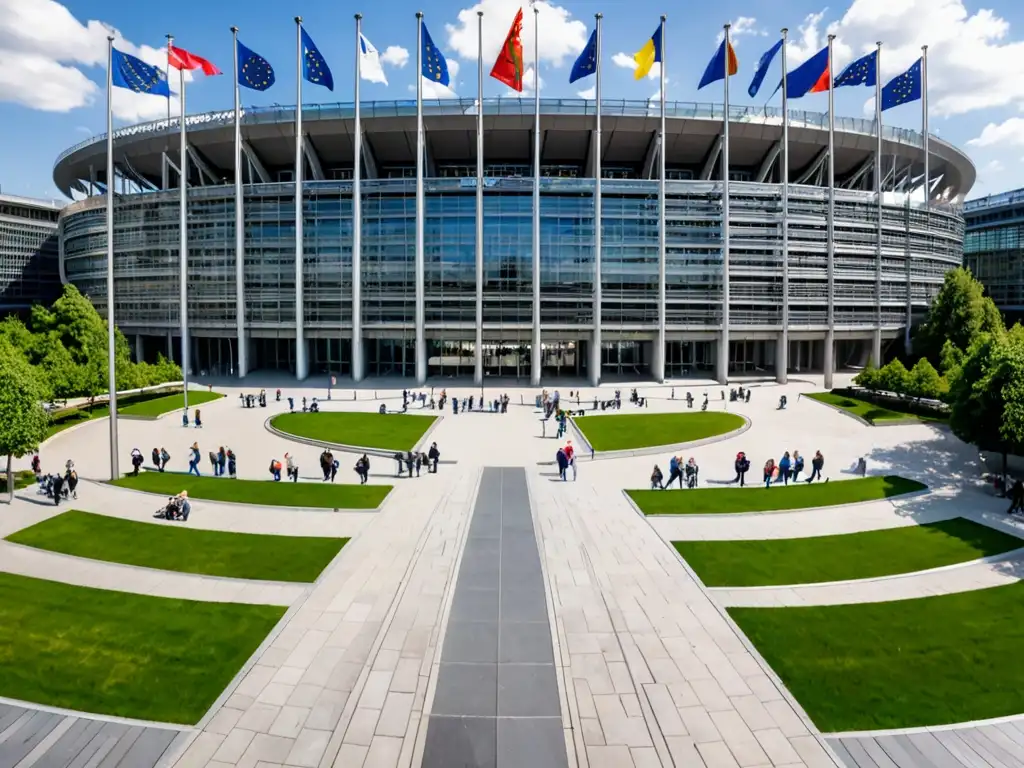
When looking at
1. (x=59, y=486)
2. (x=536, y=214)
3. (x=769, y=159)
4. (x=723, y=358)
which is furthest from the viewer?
(x=769, y=159)

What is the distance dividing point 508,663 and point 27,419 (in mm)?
23288

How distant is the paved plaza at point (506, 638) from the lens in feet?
29.5

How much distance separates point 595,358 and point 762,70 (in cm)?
2780

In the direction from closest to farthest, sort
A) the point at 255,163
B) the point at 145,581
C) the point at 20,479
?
the point at 145,581 → the point at 20,479 → the point at 255,163

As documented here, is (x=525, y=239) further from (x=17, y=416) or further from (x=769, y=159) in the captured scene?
(x=17, y=416)

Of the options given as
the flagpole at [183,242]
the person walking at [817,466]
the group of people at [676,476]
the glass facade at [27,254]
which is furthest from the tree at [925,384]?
the glass facade at [27,254]

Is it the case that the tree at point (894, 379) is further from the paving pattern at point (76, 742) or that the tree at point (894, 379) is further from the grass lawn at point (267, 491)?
the paving pattern at point (76, 742)

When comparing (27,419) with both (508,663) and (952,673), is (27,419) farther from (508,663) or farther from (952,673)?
(952,673)

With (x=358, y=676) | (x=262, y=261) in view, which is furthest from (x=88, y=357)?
(x=358, y=676)

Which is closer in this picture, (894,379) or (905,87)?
(894,379)

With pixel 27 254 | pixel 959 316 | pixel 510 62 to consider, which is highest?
pixel 510 62

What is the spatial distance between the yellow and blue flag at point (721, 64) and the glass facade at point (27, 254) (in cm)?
9483

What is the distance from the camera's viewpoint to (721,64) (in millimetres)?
46844

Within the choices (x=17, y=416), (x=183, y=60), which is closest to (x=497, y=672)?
(x=17, y=416)
